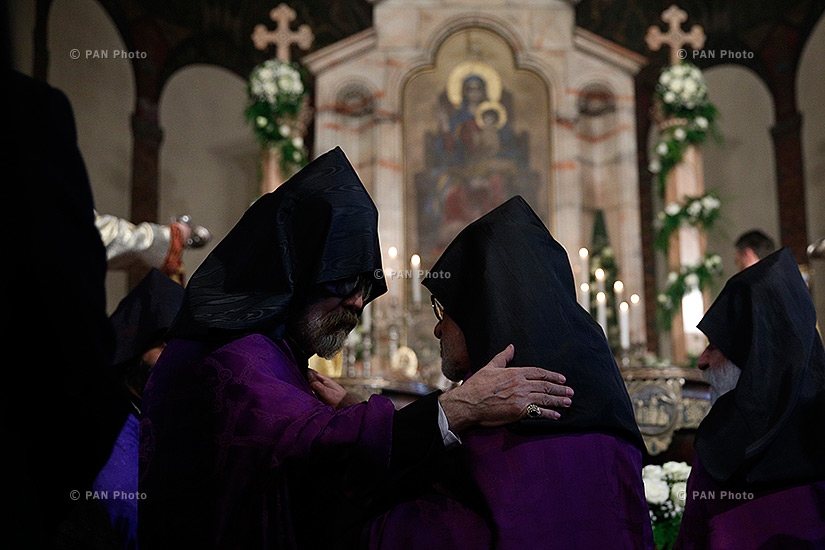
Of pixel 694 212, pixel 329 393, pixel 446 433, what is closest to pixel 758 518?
pixel 446 433

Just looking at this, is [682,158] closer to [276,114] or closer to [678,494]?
[276,114]

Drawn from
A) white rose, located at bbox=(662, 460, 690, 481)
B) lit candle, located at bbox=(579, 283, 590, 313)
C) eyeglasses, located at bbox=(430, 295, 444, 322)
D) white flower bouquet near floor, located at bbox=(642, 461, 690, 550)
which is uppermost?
lit candle, located at bbox=(579, 283, 590, 313)

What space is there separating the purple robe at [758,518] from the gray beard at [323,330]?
1.42 meters

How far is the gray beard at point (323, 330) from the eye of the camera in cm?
270

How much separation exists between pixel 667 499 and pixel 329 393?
217 cm

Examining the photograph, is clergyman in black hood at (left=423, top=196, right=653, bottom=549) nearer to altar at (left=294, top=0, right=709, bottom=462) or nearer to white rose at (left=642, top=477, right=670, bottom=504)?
white rose at (left=642, top=477, right=670, bottom=504)

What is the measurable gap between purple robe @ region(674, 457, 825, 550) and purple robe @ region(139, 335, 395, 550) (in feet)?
4.44

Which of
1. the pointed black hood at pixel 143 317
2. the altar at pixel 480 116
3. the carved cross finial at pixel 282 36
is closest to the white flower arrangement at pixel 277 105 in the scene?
the carved cross finial at pixel 282 36

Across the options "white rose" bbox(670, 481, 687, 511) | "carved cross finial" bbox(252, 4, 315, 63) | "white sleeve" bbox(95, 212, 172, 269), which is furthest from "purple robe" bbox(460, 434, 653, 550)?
"carved cross finial" bbox(252, 4, 315, 63)

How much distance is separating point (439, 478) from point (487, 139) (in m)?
8.26

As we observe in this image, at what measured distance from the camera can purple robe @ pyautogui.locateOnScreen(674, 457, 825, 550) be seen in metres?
2.91

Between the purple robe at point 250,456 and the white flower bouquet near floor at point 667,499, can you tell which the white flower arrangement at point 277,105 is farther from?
the purple robe at point 250,456

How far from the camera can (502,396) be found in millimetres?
2391

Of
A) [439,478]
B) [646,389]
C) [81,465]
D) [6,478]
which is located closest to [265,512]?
[439,478]
